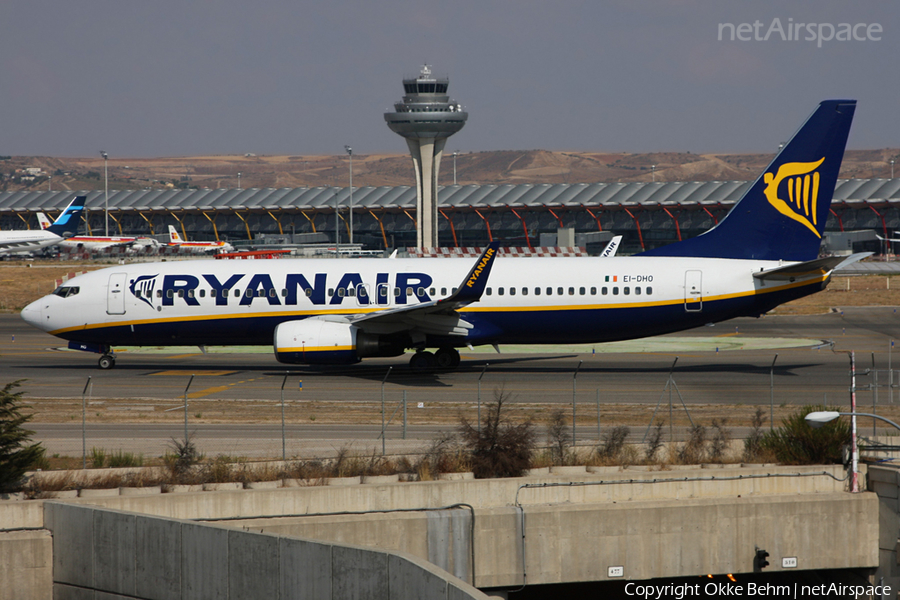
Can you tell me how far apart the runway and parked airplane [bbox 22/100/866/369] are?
63.6 inches

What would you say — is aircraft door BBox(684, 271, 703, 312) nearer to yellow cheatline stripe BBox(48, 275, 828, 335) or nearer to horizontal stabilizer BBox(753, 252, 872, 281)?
yellow cheatline stripe BBox(48, 275, 828, 335)

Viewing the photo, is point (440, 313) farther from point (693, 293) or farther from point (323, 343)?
point (693, 293)

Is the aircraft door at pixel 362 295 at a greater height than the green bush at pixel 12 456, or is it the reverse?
the aircraft door at pixel 362 295

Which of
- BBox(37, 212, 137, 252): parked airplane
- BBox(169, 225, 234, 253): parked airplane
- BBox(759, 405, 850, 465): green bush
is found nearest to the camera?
BBox(759, 405, 850, 465): green bush

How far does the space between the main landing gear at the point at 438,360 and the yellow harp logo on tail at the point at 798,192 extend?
1329cm

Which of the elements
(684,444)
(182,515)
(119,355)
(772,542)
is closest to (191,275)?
→ (119,355)

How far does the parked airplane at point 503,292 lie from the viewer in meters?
33.3

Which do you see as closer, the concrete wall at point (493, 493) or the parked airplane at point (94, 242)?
the concrete wall at point (493, 493)

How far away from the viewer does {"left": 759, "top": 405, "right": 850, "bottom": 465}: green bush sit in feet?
70.3

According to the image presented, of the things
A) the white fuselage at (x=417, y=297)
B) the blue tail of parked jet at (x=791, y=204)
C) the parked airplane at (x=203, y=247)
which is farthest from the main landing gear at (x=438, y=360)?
the parked airplane at (x=203, y=247)

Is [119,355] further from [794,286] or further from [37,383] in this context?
[794,286]

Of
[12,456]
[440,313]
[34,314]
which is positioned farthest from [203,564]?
[34,314]

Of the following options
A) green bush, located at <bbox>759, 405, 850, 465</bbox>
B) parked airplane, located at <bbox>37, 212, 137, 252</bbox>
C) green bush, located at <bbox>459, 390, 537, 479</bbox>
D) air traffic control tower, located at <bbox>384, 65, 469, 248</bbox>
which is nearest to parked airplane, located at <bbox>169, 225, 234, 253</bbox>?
parked airplane, located at <bbox>37, 212, 137, 252</bbox>

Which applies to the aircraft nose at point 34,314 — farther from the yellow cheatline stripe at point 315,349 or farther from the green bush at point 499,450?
the green bush at point 499,450
